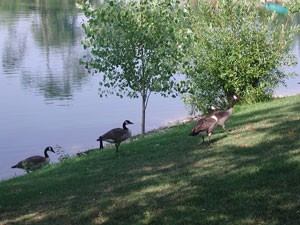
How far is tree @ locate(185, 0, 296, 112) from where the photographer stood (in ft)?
87.5

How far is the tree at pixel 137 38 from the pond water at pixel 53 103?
5253 mm

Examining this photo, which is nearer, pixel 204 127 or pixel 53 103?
pixel 204 127

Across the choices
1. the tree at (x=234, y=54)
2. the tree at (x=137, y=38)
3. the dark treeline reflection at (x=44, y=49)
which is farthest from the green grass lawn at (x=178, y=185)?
the dark treeline reflection at (x=44, y=49)

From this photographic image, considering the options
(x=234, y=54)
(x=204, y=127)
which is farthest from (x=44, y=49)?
(x=204, y=127)

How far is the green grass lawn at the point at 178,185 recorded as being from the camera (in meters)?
9.04

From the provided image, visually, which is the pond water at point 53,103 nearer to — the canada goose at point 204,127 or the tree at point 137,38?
the tree at point 137,38

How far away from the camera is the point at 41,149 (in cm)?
2775

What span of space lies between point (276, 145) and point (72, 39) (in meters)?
52.3

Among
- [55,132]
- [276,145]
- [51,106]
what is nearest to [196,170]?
[276,145]

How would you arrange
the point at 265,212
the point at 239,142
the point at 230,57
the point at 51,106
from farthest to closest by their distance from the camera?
the point at 51,106 → the point at 230,57 → the point at 239,142 → the point at 265,212

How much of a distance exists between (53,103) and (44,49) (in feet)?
70.7

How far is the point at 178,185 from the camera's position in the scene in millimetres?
11078

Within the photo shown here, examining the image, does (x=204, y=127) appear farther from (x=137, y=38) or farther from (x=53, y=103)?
(x=53, y=103)

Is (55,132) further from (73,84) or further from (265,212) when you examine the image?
(265,212)
